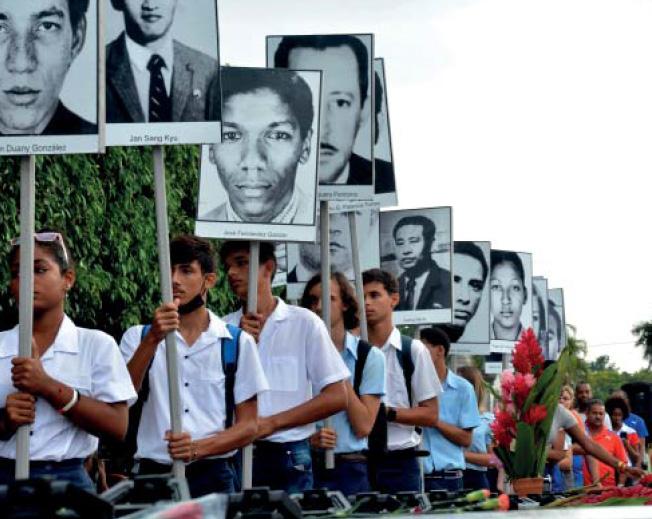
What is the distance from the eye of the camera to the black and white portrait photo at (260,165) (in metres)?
11.5

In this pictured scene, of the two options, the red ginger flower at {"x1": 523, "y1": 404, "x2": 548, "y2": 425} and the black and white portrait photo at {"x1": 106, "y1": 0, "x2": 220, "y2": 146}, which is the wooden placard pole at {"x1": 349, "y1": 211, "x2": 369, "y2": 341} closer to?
the red ginger flower at {"x1": 523, "y1": 404, "x2": 548, "y2": 425}

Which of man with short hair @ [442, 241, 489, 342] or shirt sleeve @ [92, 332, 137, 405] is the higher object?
man with short hair @ [442, 241, 489, 342]

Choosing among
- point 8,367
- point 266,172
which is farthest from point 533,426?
point 8,367

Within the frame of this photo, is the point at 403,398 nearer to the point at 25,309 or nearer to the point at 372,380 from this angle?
the point at 372,380

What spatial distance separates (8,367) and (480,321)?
1822 cm

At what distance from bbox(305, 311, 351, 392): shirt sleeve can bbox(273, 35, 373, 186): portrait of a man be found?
10.4 ft

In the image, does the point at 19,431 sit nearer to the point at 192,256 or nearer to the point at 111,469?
the point at 192,256

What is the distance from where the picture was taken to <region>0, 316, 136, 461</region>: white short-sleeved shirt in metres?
7.83

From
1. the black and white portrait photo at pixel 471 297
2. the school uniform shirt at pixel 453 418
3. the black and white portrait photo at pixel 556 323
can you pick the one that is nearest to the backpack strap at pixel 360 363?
the school uniform shirt at pixel 453 418

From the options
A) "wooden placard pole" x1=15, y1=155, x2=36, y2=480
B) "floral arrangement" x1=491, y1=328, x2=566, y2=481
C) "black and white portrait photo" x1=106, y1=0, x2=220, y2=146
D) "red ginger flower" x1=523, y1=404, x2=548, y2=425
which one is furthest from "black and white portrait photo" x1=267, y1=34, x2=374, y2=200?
"wooden placard pole" x1=15, y1=155, x2=36, y2=480

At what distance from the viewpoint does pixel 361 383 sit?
1192 cm

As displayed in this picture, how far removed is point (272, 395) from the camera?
10469mm

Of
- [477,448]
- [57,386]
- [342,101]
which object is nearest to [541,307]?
[477,448]

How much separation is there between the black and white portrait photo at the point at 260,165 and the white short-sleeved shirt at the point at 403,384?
5.90 feet
